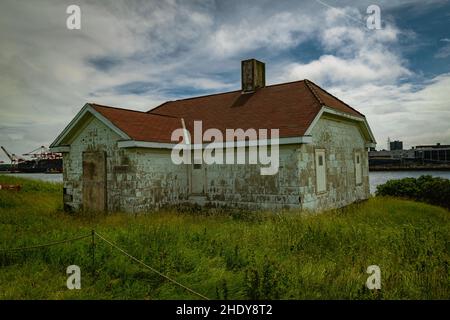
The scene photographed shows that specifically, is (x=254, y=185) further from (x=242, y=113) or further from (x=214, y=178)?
(x=242, y=113)

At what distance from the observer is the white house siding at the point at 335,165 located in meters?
11.1

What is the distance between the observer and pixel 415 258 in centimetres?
634

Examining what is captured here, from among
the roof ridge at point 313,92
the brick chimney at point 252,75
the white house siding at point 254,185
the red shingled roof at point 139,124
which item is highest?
the brick chimney at point 252,75

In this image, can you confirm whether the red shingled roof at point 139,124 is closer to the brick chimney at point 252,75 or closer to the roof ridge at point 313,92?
the brick chimney at point 252,75

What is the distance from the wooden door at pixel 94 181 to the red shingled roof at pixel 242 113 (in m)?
1.73

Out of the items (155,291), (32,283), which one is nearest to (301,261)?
(155,291)

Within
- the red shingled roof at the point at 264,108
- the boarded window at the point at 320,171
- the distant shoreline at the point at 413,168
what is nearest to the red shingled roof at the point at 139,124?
the red shingled roof at the point at 264,108

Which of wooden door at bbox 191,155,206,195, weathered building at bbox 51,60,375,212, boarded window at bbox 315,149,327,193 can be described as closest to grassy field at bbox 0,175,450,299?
weathered building at bbox 51,60,375,212

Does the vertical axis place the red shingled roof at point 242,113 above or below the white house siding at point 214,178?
above

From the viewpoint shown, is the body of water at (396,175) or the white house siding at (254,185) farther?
the body of water at (396,175)

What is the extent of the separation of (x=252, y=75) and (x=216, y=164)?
5.23 metres

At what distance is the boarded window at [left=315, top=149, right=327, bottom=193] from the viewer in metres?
11.9

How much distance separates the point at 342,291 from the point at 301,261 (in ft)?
4.51
